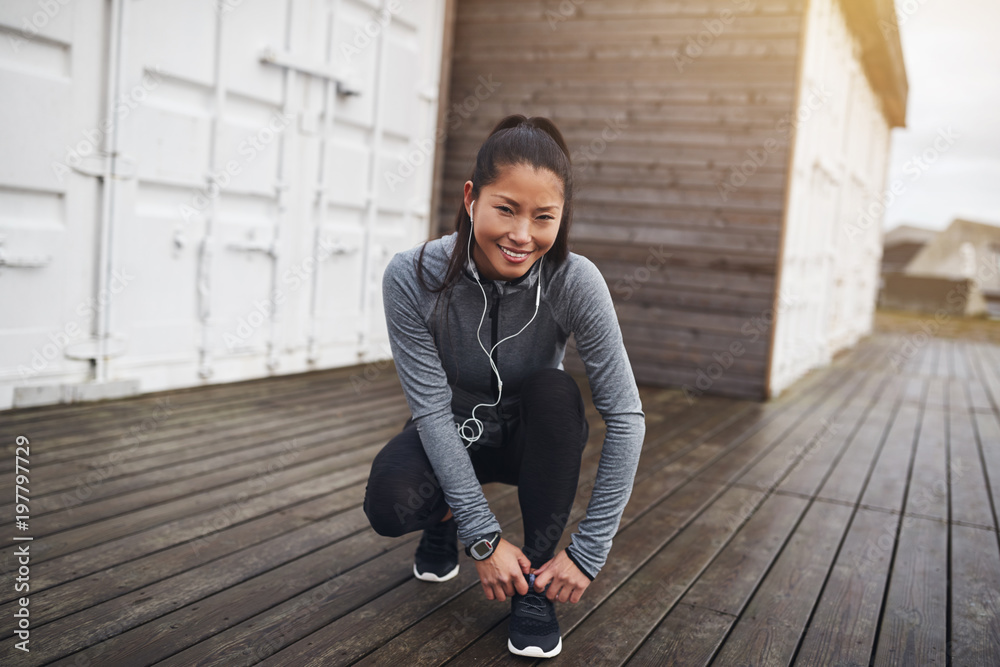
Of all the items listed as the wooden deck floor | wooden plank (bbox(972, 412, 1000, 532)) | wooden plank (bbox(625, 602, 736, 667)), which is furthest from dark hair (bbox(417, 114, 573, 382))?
wooden plank (bbox(972, 412, 1000, 532))

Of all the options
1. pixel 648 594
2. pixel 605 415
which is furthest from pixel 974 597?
pixel 605 415

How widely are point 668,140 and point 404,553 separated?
149 inches

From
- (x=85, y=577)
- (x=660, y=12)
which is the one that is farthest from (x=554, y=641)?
(x=660, y=12)

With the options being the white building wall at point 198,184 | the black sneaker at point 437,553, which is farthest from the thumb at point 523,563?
the white building wall at point 198,184

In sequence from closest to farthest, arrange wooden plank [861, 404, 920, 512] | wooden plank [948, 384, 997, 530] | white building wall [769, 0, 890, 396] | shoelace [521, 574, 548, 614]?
shoelace [521, 574, 548, 614], wooden plank [948, 384, 997, 530], wooden plank [861, 404, 920, 512], white building wall [769, 0, 890, 396]

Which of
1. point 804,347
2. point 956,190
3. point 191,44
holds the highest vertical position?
point 956,190

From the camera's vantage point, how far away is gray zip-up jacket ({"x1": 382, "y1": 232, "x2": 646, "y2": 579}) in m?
1.42

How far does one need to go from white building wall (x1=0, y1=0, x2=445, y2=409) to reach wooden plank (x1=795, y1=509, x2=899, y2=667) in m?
2.88

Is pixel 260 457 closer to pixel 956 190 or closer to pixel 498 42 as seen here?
pixel 498 42

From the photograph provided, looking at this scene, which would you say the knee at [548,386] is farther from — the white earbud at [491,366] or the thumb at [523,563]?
the thumb at [523,563]

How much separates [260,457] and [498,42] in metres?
→ 3.79

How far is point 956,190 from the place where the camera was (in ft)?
112

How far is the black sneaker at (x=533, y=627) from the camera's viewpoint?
1.43 m

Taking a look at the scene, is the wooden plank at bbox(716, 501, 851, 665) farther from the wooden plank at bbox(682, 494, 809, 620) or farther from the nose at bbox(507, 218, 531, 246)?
the nose at bbox(507, 218, 531, 246)
